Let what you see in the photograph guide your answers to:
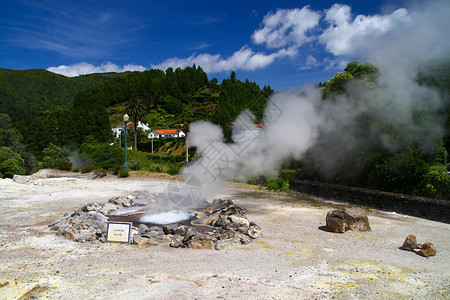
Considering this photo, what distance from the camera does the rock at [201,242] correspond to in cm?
761

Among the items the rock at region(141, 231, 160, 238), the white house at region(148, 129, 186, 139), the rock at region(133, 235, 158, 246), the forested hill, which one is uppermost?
the forested hill

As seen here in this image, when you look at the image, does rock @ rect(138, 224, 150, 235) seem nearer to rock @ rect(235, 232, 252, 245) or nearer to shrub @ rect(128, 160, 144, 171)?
rock @ rect(235, 232, 252, 245)

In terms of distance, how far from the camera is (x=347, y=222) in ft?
30.6

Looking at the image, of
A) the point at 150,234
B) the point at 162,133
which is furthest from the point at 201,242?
the point at 162,133

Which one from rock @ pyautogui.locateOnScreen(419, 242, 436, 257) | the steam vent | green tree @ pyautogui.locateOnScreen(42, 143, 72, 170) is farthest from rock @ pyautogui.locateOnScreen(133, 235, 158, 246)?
green tree @ pyautogui.locateOnScreen(42, 143, 72, 170)

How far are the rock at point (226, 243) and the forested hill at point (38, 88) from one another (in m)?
104

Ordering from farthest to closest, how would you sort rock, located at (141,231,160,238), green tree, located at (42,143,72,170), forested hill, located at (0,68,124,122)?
forested hill, located at (0,68,124,122), green tree, located at (42,143,72,170), rock, located at (141,231,160,238)

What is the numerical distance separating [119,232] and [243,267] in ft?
11.3

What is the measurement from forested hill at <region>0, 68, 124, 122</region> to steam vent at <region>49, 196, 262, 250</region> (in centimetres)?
10044

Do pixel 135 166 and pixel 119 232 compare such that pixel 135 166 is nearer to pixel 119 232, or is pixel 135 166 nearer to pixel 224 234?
pixel 119 232

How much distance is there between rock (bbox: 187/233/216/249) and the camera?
25.0ft

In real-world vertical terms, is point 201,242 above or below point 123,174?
below

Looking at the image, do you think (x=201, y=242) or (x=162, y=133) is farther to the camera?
(x=162, y=133)

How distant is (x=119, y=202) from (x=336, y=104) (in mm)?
12274
